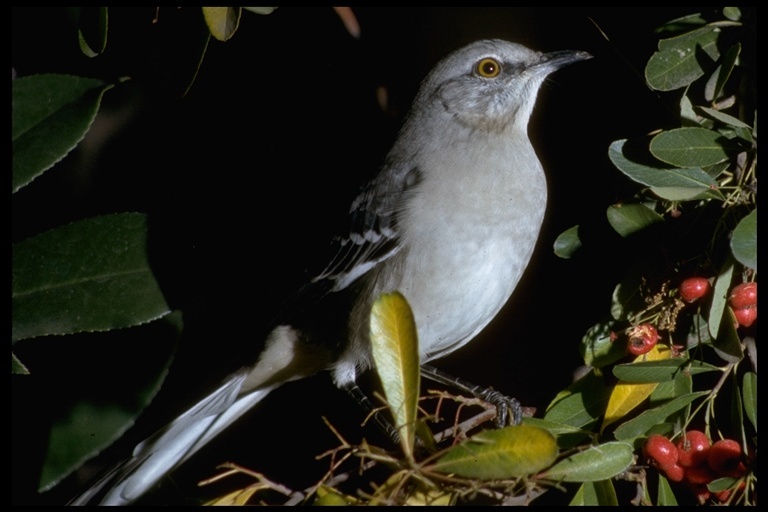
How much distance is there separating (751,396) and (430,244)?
1138mm

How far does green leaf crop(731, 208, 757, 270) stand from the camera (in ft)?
4.93

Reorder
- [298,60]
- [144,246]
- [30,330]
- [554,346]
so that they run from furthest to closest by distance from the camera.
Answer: [298,60] → [554,346] → [144,246] → [30,330]

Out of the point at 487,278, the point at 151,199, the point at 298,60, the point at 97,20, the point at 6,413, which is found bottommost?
the point at 487,278

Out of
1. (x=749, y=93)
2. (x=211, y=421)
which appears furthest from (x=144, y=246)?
(x=749, y=93)

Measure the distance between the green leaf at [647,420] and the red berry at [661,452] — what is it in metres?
0.04

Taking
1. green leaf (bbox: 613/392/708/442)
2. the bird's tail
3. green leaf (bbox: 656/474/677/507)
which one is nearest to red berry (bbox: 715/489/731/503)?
green leaf (bbox: 656/474/677/507)

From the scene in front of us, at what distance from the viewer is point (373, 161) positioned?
333 centimetres

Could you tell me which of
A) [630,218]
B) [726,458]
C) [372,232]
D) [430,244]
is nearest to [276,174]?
[372,232]

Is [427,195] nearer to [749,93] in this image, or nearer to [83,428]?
[749,93]

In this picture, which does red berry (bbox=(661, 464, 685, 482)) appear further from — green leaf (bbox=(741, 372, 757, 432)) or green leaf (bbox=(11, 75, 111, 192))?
green leaf (bbox=(11, 75, 111, 192))

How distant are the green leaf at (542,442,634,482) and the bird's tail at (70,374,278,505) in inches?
58.1

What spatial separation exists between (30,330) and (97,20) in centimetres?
92

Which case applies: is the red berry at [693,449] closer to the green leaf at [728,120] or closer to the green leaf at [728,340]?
the green leaf at [728,340]

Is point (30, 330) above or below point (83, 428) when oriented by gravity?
above
